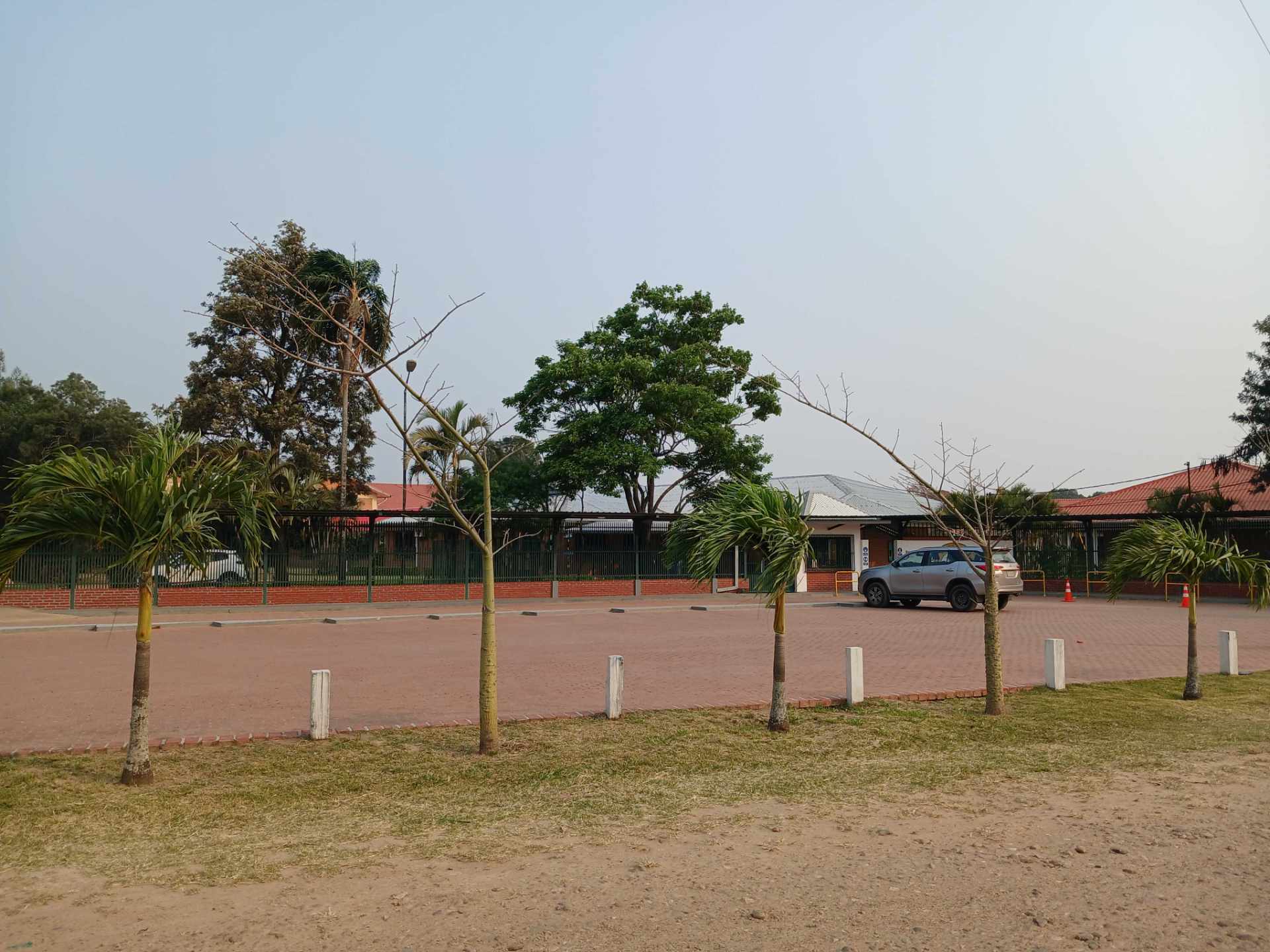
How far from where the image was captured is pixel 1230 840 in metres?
6.06

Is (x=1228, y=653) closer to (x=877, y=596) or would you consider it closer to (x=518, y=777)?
(x=518, y=777)

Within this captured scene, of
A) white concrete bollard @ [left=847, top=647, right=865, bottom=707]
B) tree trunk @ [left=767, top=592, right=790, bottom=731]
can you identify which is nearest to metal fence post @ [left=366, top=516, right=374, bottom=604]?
white concrete bollard @ [left=847, top=647, right=865, bottom=707]

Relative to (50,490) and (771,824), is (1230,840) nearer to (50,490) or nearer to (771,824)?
(771,824)

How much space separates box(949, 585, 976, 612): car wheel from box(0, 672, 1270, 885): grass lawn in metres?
16.4

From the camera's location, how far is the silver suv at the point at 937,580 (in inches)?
1048

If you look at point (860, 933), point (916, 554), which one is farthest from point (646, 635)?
point (860, 933)

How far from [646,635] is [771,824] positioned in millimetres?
13975

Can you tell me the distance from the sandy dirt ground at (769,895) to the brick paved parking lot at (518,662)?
4.58 meters

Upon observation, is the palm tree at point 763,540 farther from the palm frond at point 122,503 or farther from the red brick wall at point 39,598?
the red brick wall at point 39,598

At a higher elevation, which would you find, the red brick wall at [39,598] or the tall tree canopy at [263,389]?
the tall tree canopy at [263,389]

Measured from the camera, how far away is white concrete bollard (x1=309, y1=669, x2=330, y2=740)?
9062 millimetres

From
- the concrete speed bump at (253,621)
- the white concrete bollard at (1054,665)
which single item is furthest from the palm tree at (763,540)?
the concrete speed bump at (253,621)

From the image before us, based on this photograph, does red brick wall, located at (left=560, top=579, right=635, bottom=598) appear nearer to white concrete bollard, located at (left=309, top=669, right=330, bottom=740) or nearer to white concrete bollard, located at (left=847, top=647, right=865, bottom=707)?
white concrete bollard, located at (left=847, top=647, right=865, bottom=707)

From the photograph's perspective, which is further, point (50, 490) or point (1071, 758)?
point (1071, 758)
